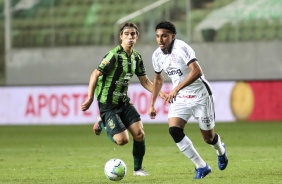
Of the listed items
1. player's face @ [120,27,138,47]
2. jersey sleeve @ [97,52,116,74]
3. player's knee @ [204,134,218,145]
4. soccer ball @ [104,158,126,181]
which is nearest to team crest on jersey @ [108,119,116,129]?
jersey sleeve @ [97,52,116,74]

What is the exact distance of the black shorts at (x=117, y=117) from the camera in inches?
409

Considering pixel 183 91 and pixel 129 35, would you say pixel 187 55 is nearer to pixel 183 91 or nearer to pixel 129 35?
pixel 183 91

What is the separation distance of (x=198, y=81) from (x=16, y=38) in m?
20.5

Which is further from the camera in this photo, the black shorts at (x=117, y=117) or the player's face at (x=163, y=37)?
the black shorts at (x=117, y=117)

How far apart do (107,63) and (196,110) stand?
1.27 metres

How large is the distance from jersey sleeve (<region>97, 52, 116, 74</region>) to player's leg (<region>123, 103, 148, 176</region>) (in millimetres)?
607

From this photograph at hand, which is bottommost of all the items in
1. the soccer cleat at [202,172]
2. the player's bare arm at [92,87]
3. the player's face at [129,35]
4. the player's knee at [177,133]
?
the soccer cleat at [202,172]

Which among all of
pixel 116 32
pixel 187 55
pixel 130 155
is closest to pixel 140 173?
pixel 187 55

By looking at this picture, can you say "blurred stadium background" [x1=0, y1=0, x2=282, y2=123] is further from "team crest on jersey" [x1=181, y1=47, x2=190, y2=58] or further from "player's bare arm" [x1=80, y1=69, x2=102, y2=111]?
"team crest on jersey" [x1=181, y1=47, x2=190, y2=58]

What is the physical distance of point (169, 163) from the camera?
1251 centimetres

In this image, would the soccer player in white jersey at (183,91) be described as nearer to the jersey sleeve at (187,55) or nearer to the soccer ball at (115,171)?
the jersey sleeve at (187,55)

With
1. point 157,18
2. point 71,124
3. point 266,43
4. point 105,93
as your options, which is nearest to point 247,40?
point 266,43

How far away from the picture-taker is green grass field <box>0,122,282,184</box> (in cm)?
1023

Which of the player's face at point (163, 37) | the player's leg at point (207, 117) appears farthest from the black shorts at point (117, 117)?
the player's face at point (163, 37)
